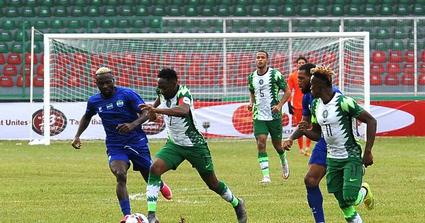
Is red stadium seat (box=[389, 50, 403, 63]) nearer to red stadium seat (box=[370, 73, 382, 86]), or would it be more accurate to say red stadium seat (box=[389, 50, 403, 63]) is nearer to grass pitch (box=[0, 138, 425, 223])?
red stadium seat (box=[370, 73, 382, 86])

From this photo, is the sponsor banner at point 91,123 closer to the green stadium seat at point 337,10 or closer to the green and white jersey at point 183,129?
the green stadium seat at point 337,10

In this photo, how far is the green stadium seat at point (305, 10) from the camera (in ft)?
124

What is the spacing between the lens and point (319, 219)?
1144 centimetres

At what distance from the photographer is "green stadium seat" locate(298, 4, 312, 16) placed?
37.8m

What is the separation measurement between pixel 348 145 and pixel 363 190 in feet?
4.19

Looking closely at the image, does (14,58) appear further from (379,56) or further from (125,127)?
(125,127)

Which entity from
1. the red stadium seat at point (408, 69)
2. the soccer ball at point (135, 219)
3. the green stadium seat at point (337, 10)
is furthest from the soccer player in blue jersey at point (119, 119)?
the green stadium seat at point (337, 10)

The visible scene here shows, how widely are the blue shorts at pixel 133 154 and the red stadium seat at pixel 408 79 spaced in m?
21.5

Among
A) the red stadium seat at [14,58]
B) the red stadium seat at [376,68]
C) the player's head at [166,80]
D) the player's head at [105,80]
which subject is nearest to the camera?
the player's head at [166,80]

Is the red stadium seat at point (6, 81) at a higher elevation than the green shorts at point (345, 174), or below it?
below

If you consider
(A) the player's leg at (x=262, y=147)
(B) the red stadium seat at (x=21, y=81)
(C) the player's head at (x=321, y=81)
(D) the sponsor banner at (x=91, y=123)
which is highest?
(C) the player's head at (x=321, y=81)

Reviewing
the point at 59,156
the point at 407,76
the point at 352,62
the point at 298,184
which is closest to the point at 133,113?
the point at 298,184

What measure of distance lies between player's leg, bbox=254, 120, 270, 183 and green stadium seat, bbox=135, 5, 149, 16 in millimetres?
19957

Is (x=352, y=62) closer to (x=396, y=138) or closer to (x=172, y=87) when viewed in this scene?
(x=396, y=138)
